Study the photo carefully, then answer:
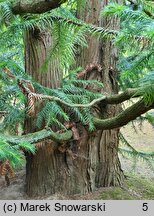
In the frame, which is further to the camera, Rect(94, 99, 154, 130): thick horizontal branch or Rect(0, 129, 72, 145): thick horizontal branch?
Rect(0, 129, 72, 145): thick horizontal branch

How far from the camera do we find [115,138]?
7.41 ft

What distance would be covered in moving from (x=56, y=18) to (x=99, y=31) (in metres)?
0.14

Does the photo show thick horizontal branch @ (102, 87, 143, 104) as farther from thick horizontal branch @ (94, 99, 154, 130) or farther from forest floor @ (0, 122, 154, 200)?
forest floor @ (0, 122, 154, 200)

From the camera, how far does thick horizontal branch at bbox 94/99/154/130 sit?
1.22 m

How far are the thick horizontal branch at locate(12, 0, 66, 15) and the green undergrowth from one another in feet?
5.14

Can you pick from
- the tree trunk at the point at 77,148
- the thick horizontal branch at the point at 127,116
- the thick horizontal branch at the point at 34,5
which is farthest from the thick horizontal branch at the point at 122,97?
the thick horizontal branch at the point at 34,5

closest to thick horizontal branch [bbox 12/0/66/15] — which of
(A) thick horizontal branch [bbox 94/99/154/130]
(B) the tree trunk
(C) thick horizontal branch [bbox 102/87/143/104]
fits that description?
(A) thick horizontal branch [bbox 94/99/154/130]

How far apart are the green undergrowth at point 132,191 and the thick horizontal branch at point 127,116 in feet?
2.10

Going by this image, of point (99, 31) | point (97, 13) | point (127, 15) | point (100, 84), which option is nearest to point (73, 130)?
point (100, 84)

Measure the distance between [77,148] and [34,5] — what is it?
1.39 meters

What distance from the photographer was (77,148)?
2.10 metres

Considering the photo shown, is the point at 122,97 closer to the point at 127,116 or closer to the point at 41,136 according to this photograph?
the point at 127,116

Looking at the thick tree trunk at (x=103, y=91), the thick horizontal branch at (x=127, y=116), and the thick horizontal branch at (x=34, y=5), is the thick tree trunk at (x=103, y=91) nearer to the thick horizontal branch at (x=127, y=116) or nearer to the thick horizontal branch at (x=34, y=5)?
the thick horizontal branch at (x=127, y=116)

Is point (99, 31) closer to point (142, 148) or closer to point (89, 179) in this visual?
point (89, 179)
